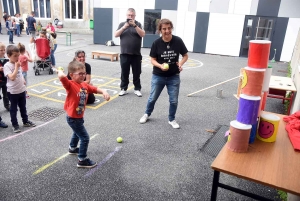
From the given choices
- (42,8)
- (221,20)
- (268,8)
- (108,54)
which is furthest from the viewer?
(42,8)

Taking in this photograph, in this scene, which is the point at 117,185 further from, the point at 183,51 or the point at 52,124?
the point at 183,51

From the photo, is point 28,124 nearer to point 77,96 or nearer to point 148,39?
point 77,96

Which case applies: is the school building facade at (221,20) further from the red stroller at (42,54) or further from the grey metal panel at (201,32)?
the red stroller at (42,54)

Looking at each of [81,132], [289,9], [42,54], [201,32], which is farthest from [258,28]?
[81,132]

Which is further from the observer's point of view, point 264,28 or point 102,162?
point 264,28

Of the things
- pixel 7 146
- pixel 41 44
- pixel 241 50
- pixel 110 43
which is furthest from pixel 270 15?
pixel 7 146

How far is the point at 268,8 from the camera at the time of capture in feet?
45.0

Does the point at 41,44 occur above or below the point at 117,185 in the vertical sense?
above

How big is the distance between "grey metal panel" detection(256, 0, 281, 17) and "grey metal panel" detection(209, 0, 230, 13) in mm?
1720

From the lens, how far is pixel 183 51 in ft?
15.4

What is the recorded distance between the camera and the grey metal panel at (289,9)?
13328mm

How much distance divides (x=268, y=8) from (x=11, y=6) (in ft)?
87.6

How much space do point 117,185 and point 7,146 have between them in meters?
2.08

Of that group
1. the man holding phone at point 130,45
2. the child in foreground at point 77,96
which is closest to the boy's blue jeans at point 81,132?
the child in foreground at point 77,96
